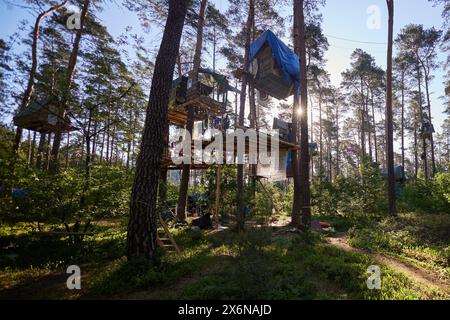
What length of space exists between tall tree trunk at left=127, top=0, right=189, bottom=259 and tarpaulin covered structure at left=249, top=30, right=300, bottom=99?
5.54m

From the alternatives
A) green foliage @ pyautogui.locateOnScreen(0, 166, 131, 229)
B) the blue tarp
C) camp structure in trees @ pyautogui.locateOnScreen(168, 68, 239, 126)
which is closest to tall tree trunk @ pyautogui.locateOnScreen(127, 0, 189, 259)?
green foliage @ pyautogui.locateOnScreen(0, 166, 131, 229)

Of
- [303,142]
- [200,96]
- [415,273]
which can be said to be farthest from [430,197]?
[200,96]

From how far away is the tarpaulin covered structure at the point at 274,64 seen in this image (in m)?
11.1

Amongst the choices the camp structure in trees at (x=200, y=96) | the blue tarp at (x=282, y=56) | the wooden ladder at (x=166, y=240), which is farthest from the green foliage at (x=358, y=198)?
the wooden ladder at (x=166, y=240)

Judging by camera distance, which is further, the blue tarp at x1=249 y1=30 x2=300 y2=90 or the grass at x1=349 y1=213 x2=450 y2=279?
the blue tarp at x1=249 y1=30 x2=300 y2=90

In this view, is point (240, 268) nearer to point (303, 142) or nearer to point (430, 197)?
point (303, 142)

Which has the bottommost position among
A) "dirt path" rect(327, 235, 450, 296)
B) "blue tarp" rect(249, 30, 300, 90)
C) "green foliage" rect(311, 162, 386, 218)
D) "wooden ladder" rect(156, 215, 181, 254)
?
"dirt path" rect(327, 235, 450, 296)

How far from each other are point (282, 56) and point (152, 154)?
7.80 meters

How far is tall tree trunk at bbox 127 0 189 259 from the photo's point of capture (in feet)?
18.7

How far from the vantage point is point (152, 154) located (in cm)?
604

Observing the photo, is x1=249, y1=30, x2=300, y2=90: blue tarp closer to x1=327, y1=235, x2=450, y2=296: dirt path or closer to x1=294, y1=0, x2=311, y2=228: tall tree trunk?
x1=294, y1=0, x2=311, y2=228: tall tree trunk

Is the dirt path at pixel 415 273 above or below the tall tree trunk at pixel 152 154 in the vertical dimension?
below

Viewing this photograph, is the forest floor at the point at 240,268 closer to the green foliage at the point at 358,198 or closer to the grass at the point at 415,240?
the grass at the point at 415,240

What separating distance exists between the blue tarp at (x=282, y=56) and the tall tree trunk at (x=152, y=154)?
5.43 m
